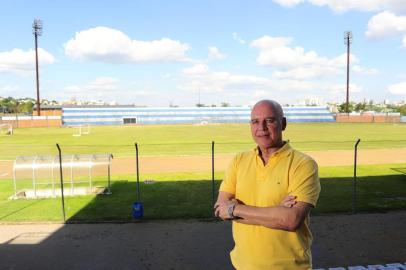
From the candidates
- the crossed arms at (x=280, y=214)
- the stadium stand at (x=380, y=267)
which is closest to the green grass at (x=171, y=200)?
the stadium stand at (x=380, y=267)

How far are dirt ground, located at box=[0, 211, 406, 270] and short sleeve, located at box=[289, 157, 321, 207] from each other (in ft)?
17.7

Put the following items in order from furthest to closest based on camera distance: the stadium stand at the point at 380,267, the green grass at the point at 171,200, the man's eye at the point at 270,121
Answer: the green grass at the point at 171,200, the stadium stand at the point at 380,267, the man's eye at the point at 270,121

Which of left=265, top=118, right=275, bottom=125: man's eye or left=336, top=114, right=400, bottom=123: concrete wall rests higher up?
left=265, top=118, right=275, bottom=125: man's eye

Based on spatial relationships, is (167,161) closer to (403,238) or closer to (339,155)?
(339,155)

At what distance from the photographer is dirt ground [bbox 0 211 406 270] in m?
8.45

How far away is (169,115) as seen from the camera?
93.4 metres

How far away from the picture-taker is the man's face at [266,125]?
337cm

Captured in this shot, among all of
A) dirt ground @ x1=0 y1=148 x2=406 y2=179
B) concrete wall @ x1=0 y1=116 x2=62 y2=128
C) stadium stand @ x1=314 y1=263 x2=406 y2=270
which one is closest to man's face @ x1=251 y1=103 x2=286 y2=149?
stadium stand @ x1=314 y1=263 x2=406 y2=270

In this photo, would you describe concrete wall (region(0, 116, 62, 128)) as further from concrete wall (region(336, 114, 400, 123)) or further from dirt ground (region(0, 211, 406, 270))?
dirt ground (region(0, 211, 406, 270))

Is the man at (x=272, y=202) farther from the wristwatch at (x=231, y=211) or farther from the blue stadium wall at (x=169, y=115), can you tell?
the blue stadium wall at (x=169, y=115)

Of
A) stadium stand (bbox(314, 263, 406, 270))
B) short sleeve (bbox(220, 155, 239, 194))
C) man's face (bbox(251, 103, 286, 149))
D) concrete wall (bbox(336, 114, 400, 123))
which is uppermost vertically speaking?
man's face (bbox(251, 103, 286, 149))

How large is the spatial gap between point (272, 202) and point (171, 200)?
1103 centimetres

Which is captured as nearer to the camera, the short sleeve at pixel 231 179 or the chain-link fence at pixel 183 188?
the short sleeve at pixel 231 179

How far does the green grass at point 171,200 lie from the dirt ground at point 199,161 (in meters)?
2.67
